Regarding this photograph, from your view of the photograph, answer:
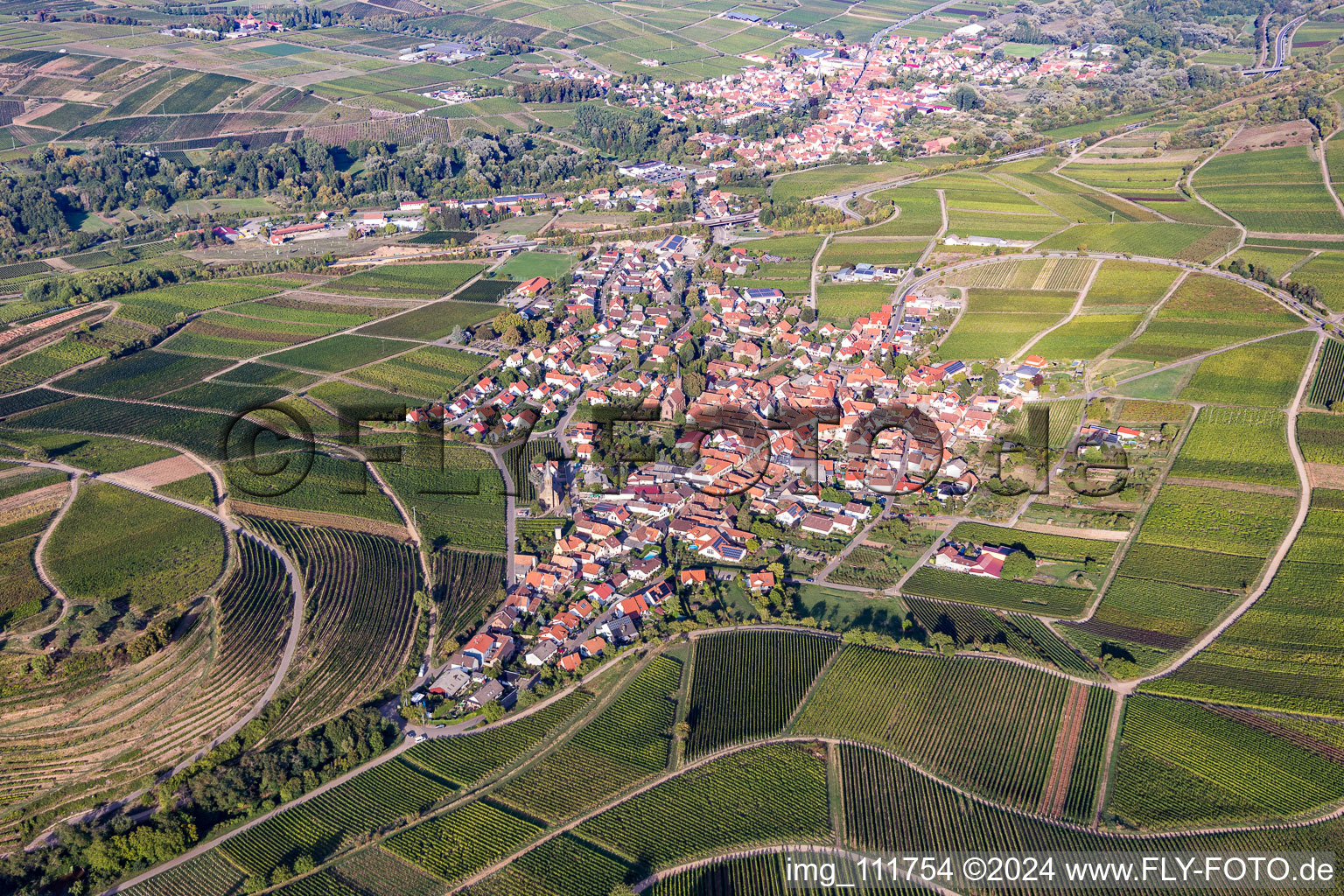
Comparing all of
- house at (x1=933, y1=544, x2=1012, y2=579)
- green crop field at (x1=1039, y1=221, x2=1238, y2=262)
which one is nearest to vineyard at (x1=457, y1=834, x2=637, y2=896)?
house at (x1=933, y1=544, x2=1012, y2=579)

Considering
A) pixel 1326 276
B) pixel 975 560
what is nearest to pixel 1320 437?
pixel 975 560

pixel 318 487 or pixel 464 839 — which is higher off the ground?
pixel 318 487

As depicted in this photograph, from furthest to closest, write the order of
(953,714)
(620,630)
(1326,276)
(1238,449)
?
(1326,276)
(1238,449)
(620,630)
(953,714)

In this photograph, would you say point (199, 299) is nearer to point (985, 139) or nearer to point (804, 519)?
point (804, 519)

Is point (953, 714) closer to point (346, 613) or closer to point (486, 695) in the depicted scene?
point (486, 695)

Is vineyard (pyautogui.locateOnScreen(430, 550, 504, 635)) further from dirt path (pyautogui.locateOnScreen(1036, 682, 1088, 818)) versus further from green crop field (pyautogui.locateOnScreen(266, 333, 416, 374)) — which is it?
green crop field (pyautogui.locateOnScreen(266, 333, 416, 374))
